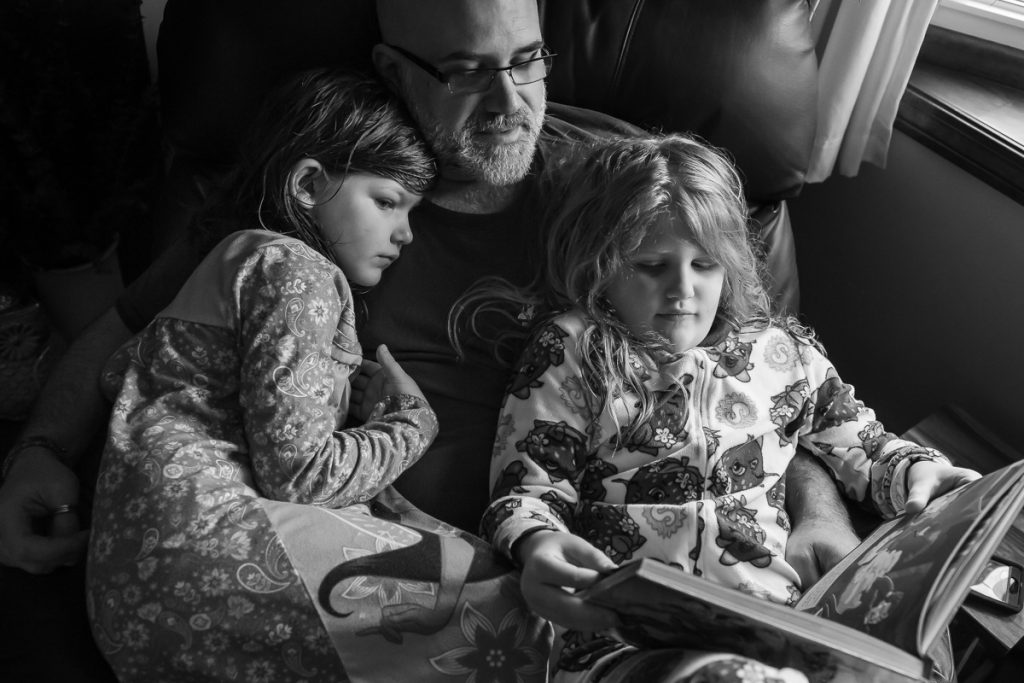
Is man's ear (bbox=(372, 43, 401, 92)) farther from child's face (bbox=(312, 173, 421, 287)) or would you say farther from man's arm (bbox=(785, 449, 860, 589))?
man's arm (bbox=(785, 449, 860, 589))

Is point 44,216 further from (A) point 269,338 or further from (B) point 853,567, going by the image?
(B) point 853,567

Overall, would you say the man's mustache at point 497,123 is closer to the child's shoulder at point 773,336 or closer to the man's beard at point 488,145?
the man's beard at point 488,145

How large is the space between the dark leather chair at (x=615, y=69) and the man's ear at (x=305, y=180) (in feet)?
0.87

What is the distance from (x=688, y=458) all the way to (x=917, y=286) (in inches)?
40.3

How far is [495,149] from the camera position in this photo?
1.52m

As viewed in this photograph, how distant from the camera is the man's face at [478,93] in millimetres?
1481

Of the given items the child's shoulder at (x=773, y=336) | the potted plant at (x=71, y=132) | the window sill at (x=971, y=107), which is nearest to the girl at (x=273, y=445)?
the child's shoulder at (x=773, y=336)

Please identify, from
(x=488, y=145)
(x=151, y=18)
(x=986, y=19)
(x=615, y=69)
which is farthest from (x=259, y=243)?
(x=986, y=19)

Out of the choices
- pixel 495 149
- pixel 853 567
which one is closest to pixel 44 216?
pixel 495 149

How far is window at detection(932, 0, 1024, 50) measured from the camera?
206cm

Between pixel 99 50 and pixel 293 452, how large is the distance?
1309 millimetres

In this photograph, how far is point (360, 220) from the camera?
1418 mm

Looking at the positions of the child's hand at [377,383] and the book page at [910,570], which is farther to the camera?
the child's hand at [377,383]

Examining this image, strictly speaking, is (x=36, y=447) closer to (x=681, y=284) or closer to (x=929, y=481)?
(x=681, y=284)
